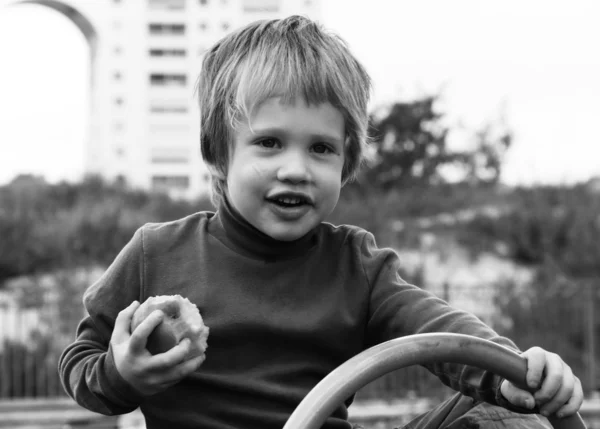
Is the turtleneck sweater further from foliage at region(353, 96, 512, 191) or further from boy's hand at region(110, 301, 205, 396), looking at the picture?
foliage at region(353, 96, 512, 191)

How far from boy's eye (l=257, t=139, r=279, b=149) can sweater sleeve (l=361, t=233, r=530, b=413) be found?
0.33 m

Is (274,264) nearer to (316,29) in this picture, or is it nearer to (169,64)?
(316,29)

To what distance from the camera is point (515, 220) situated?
34.9 ft

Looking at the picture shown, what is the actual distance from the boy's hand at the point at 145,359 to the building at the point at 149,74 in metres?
46.4

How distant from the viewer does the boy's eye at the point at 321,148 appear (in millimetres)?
1578

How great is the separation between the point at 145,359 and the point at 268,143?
495mm

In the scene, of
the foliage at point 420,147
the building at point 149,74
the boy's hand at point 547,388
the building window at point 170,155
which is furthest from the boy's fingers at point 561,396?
the building window at point 170,155

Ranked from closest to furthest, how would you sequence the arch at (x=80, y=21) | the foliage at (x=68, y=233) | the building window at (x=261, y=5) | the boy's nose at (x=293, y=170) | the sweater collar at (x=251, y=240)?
the boy's nose at (x=293, y=170) < the sweater collar at (x=251, y=240) < the foliage at (x=68, y=233) < the arch at (x=80, y=21) < the building window at (x=261, y=5)

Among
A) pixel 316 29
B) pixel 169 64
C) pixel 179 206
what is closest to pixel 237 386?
pixel 316 29

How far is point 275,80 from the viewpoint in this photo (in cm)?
158

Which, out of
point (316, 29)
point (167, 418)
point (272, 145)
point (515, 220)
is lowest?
point (515, 220)

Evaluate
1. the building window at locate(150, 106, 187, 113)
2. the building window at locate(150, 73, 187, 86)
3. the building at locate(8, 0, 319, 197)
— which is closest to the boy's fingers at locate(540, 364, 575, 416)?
the building at locate(8, 0, 319, 197)

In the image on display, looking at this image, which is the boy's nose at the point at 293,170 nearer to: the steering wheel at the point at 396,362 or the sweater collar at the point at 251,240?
the sweater collar at the point at 251,240

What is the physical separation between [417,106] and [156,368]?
2062 cm
